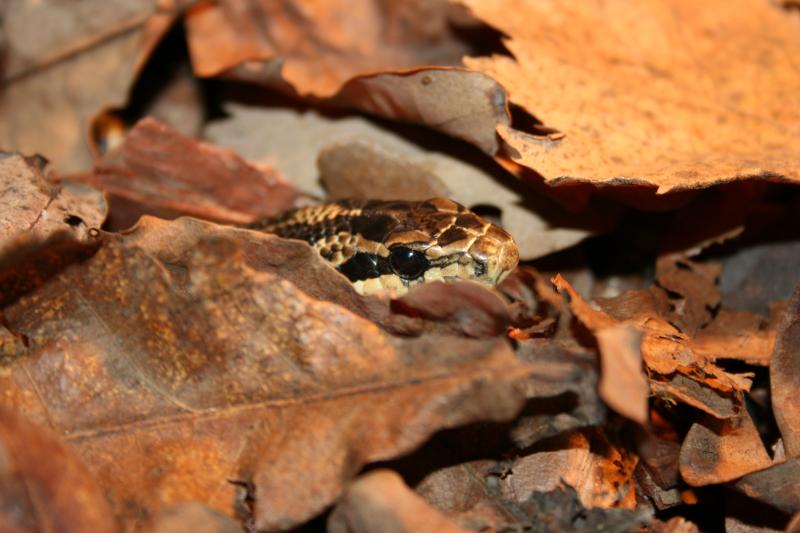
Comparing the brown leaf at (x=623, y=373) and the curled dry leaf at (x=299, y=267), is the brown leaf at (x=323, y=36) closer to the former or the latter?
the curled dry leaf at (x=299, y=267)

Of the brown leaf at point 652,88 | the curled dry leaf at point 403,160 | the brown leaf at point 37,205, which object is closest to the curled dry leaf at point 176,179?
the curled dry leaf at point 403,160

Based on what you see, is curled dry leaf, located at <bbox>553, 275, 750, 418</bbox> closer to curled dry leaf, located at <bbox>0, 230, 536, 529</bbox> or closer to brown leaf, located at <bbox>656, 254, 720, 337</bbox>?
brown leaf, located at <bbox>656, 254, 720, 337</bbox>

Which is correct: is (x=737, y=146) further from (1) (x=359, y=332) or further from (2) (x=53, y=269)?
(2) (x=53, y=269)

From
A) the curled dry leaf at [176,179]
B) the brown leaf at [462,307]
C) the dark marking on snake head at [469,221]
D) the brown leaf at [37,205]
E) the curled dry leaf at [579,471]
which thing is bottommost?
the curled dry leaf at [176,179]

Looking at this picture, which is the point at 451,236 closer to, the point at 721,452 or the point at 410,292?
the point at 410,292

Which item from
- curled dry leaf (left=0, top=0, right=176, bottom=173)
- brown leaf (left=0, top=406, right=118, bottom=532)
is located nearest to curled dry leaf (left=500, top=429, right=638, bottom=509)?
brown leaf (left=0, top=406, right=118, bottom=532)

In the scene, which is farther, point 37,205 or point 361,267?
point 361,267

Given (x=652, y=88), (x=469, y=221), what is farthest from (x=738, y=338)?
(x=652, y=88)
